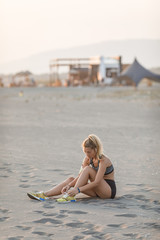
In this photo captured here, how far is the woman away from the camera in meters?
4.71

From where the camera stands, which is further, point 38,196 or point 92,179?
point 92,179

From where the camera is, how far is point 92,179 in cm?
485

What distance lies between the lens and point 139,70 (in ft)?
111

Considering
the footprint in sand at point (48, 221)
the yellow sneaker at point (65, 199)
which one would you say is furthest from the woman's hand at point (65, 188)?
the footprint in sand at point (48, 221)

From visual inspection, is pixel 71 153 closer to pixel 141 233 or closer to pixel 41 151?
pixel 41 151

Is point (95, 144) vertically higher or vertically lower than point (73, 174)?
higher

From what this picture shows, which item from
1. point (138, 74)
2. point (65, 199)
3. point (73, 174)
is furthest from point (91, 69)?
point (65, 199)

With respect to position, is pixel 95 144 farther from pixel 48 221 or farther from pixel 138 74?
pixel 138 74

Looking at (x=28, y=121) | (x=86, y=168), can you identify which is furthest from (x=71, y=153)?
(x=28, y=121)

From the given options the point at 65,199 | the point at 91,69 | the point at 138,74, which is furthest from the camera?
the point at 91,69

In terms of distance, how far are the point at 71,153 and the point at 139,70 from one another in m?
26.5

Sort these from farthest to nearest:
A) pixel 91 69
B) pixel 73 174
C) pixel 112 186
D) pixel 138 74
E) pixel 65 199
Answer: pixel 91 69
pixel 138 74
pixel 73 174
pixel 112 186
pixel 65 199

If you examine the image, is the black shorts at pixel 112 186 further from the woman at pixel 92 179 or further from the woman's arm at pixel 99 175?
the woman's arm at pixel 99 175

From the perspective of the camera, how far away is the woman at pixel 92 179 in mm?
4715
